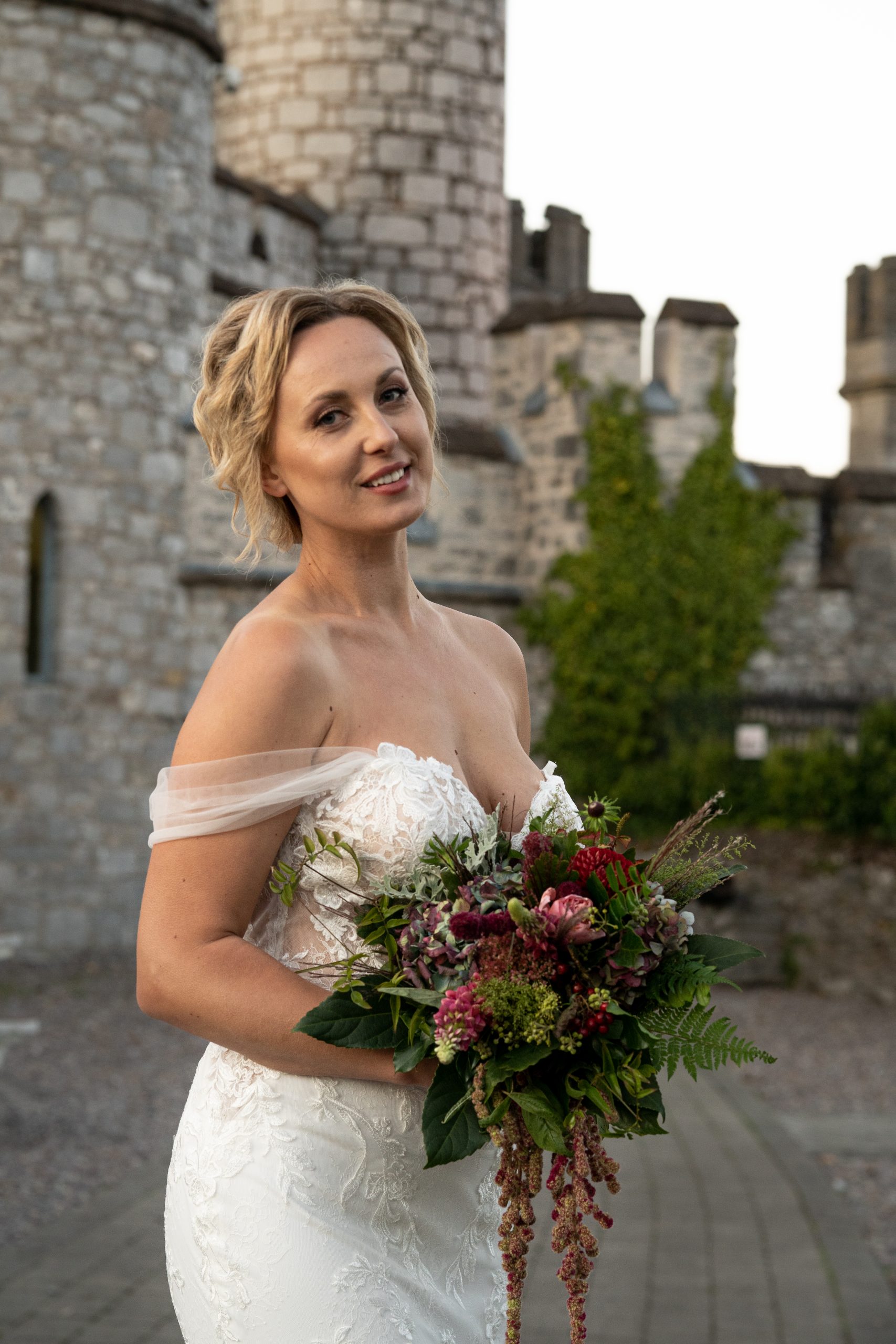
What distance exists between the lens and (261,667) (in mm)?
2000

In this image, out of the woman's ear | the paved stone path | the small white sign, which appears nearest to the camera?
the woman's ear

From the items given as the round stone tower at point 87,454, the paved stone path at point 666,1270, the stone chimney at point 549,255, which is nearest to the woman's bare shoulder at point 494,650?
the paved stone path at point 666,1270

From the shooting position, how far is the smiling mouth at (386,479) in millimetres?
2158

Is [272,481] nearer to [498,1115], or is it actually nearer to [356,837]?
[356,837]

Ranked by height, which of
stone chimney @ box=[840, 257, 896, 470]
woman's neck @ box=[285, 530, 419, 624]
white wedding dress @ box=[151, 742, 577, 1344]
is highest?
stone chimney @ box=[840, 257, 896, 470]

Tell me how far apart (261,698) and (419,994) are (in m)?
0.46

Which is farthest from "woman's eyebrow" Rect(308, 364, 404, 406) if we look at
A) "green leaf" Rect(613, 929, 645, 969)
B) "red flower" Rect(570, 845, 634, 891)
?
"green leaf" Rect(613, 929, 645, 969)

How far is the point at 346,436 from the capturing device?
2145 mm

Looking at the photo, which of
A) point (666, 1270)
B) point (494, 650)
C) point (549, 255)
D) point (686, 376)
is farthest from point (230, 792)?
point (549, 255)

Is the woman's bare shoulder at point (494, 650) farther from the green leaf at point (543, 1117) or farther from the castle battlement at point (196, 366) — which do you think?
the castle battlement at point (196, 366)

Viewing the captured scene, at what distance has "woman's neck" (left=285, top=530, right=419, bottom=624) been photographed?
2.25 m

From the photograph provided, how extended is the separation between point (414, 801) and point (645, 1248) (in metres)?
3.60

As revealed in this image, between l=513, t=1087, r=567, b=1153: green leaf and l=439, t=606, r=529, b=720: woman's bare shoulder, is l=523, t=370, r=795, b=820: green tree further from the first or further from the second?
l=513, t=1087, r=567, b=1153: green leaf

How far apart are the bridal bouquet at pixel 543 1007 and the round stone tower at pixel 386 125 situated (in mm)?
12284
